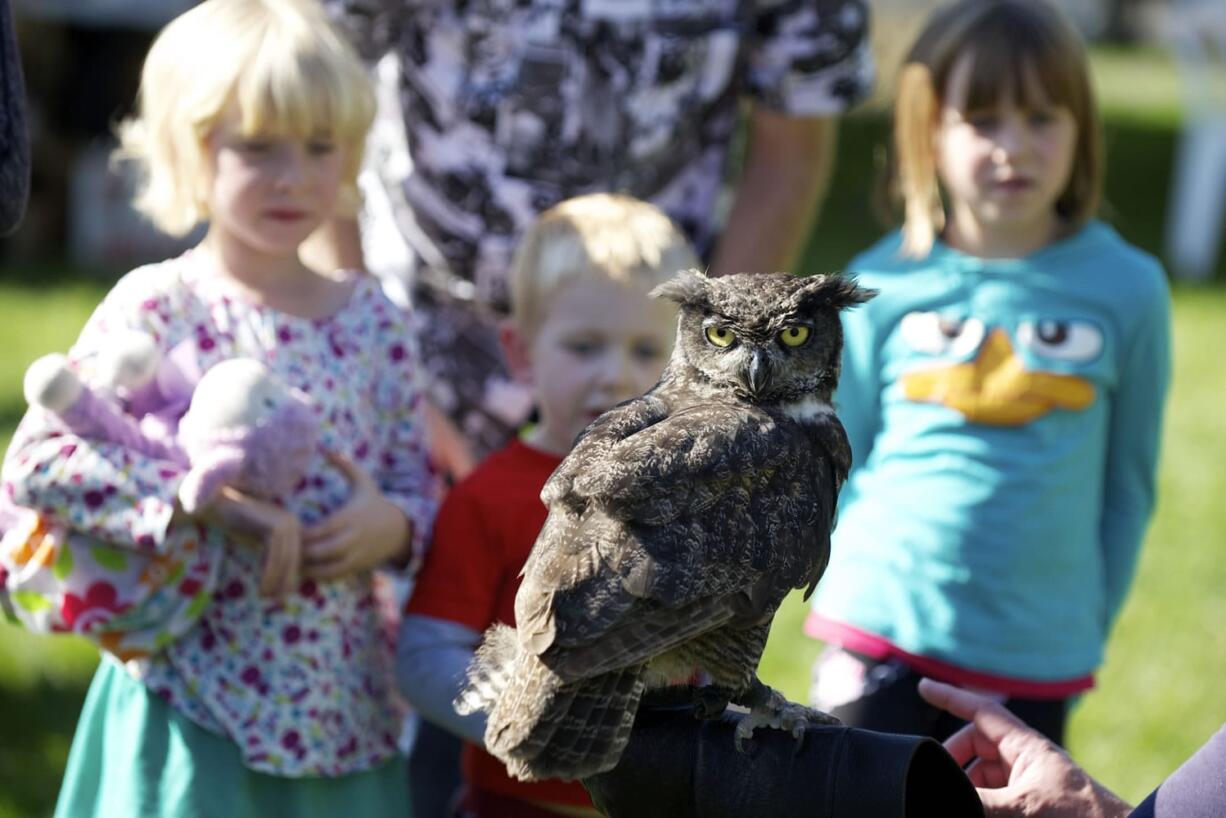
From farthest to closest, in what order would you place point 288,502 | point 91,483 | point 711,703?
point 288,502 < point 91,483 < point 711,703

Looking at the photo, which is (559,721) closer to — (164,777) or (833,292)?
(833,292)

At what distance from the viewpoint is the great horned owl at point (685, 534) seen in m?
1.80

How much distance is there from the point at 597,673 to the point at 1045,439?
140 cm

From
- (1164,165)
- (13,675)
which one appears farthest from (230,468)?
(1164,165)

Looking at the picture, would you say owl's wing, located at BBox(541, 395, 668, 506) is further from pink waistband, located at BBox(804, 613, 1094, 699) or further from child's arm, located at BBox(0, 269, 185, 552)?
pink waistband, located at BBox(804, 613, 1094, 699)

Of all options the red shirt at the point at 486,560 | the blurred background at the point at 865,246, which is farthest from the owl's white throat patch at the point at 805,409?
the blurred background at the point at 865,246

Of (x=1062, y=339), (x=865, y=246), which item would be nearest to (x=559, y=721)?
(x=1062, y=339)

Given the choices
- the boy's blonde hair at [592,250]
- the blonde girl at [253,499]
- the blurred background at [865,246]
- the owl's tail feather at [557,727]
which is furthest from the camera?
the blurred background at [865,246]

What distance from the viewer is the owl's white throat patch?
2156 mm

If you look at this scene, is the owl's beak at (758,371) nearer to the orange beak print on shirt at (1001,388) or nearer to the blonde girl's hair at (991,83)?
the orange beak print on shirt at (1001,388)

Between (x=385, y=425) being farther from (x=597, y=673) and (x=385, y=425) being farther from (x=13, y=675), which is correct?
(x=13, y=675)

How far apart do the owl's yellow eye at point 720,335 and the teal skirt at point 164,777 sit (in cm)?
106

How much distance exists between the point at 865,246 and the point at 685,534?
1003cm

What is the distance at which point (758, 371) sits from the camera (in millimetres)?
2100
